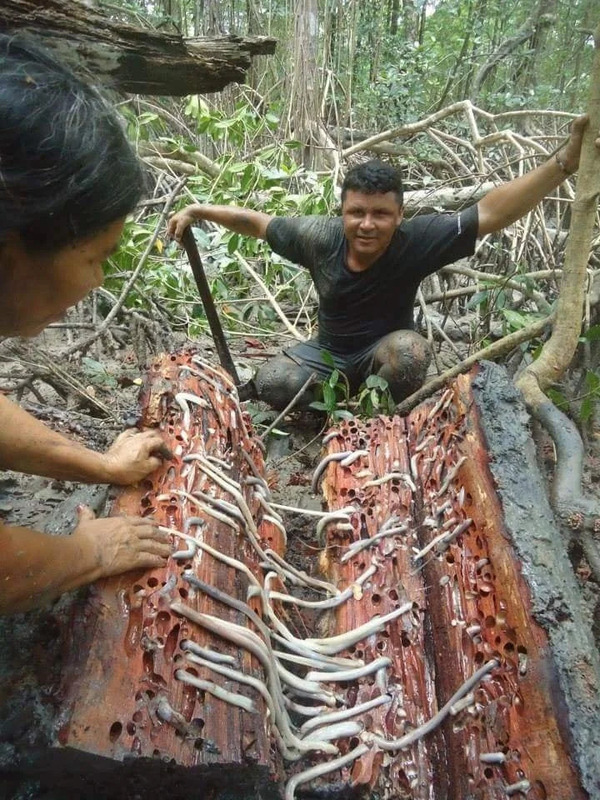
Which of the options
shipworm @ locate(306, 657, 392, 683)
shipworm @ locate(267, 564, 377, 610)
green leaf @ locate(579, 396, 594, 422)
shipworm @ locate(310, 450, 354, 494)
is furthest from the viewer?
green leaf @ locate(579, 396, 594, 422)

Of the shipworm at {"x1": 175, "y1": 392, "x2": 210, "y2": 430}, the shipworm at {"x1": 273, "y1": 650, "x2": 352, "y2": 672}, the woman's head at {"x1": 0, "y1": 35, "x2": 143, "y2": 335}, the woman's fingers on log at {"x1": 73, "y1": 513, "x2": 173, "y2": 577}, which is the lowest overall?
the shipworm at {"x1": 273, "y1": 650, "x2": 352, "y2": 672}

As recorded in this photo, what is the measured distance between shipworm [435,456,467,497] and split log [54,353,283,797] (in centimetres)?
59

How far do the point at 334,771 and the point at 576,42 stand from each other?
9830 mm

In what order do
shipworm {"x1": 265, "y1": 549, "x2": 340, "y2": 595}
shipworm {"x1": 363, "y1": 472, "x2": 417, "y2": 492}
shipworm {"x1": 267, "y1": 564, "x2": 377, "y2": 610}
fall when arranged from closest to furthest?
shipworm {"x1": 267, "y1": 564, "x2": 377, "y2": 610}, shipworm {"x1": 265, "y1": 549, "x2": 340, "y2": 595}, shipworm {"x1": 363, "y1": 472, "x2": 417, "y2": 492}

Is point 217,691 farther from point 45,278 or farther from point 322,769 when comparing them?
point 45,278

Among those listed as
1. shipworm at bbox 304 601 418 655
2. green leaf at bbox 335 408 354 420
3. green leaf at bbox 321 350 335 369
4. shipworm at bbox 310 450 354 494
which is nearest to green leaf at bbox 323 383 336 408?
green leaf at bbox 335 408 354 420

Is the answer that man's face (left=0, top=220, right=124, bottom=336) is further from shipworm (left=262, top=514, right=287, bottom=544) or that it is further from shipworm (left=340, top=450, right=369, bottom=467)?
shipworm (left=340, top=450, right=369, bottom=467)

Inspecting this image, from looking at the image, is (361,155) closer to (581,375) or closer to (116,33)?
(581,375)

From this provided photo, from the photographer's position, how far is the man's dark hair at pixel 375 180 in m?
3.17

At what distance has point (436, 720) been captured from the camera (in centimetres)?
150

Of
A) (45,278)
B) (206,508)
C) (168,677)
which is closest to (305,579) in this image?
(206,508)

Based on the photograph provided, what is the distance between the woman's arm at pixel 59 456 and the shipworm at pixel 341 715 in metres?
0.80

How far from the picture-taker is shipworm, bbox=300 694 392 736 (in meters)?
1.58

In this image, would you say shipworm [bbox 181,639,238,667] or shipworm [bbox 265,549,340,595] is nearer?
shipworm [bbox 181,639,238,667]
